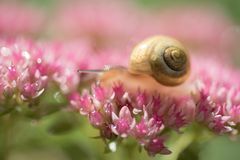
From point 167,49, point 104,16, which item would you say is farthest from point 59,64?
point 104,16

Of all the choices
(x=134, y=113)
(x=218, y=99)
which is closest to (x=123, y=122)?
(x=134, y=113)

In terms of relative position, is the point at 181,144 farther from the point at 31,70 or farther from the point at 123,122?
the point at 31,70

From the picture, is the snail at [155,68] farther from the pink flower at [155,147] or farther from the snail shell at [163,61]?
the pink flower at [155,147]

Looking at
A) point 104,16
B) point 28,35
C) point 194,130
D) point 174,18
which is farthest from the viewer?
point 174,18

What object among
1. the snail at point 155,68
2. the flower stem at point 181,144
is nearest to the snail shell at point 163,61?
the snail at point 155,68

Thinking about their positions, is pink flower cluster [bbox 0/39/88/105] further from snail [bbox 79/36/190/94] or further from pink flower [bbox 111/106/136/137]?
pink flower [bbox 111/106/136/137]

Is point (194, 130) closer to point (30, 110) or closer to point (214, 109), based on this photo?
point (214, 109)
